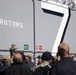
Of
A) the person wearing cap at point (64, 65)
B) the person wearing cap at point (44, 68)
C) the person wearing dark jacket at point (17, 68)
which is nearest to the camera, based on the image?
the person wearing cap at point (64, 65)

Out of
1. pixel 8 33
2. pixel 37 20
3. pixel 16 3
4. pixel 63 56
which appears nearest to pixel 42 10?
pixel 37 20

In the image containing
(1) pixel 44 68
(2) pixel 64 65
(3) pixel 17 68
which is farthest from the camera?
(3) pixel 17 68

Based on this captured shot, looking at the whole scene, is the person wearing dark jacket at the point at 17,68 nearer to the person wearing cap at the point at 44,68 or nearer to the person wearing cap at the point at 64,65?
the person wearing cap at the point at 44,68

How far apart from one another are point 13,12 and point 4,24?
2.07 ft

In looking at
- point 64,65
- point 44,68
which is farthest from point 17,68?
point 64,65

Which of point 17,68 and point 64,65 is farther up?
point 64,65

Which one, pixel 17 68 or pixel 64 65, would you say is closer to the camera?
pixel 64 65

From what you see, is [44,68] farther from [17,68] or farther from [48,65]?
[17,68]

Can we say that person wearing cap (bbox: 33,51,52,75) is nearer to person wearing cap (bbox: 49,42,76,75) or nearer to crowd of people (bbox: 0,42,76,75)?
crowd of people (bbox: 0,42,76,75)

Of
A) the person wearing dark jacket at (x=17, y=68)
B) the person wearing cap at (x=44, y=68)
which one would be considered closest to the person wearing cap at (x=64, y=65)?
the person wearing cap at (x=44, y=68)

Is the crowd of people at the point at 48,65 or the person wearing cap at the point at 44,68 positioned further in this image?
the person wearing cap at the point at 44,68

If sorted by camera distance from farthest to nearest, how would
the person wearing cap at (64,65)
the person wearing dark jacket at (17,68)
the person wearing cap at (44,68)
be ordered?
the person wearing dark jacket at (17,68) → the person wearing cap at (44,68) → the person wearing cap at (64,65)

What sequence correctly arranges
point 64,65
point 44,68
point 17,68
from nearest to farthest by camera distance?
point 64,65
point 44,68
point 17,68

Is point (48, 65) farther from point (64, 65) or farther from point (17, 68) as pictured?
point (64, 65)
